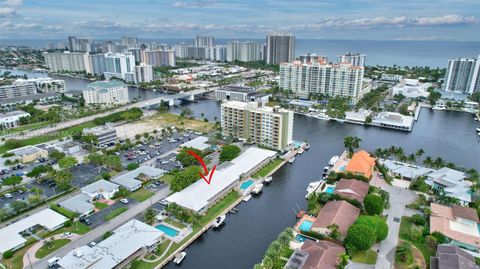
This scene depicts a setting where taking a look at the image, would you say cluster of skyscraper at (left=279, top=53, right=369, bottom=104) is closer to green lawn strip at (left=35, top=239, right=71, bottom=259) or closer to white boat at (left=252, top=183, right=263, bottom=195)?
white boat at (left=252, top=183, right=263, bottom=195)

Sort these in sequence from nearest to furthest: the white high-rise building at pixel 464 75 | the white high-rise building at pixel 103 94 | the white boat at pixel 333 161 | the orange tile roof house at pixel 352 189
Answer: the orange tile roof house at pixel 352 189
the white boat at pixel 333 161
the white high-rise building at pixel 103 94
the white high-rise building at pixel 464 75

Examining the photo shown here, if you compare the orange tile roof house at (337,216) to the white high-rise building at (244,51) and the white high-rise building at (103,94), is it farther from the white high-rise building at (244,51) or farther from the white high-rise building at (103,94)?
the white high-rise building at (244,51)

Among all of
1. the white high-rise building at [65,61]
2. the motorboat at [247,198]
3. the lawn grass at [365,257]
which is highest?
the white high-rise building at [65,61]

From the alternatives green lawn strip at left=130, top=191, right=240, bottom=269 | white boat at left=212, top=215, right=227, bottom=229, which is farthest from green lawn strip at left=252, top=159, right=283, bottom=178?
white boat at left=212, top=215, right=227, bottom=229

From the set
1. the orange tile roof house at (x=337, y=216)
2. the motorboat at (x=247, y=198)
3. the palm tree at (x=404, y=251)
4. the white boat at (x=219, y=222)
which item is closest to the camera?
the palm tree at (x=404, y=251)

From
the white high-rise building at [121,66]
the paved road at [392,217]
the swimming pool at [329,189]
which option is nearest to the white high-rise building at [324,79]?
the paved road at [392,217]

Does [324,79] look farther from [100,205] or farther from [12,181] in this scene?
[12,181]

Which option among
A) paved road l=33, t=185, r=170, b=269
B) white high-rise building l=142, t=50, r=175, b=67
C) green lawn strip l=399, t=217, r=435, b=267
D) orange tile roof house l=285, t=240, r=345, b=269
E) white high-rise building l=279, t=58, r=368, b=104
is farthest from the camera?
white high-rise building l=142, t=50, r=175, b=67
